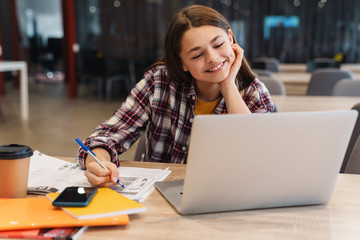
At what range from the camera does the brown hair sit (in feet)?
4.80

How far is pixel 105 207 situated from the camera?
2.99 feet

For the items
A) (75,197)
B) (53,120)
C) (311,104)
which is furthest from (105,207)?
(53,120)

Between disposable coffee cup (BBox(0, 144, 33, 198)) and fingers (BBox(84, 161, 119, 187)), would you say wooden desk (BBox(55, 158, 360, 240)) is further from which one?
disposable coffee cup (BBox(0, 144, 33, 198))

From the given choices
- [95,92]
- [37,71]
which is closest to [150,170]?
[95,92]

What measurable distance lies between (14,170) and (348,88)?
8.48ft

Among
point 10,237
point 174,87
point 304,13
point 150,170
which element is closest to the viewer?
point 10,237

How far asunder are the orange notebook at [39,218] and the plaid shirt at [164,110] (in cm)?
58

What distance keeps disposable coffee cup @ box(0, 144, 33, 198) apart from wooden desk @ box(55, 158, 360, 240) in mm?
270

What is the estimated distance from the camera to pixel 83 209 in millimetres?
899

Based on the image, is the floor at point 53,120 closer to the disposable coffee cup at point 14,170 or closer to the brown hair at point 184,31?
the brown hair at point 184,31

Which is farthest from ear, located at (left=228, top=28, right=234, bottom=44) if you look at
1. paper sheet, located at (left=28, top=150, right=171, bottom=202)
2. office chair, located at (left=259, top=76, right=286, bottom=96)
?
office chair, located at (left=259, top=76, right=286, bottom=96)

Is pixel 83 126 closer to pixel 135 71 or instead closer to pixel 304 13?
→ pixel 135 71

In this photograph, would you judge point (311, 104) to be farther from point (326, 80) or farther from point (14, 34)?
point (14, 34)

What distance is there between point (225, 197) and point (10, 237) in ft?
1.53
